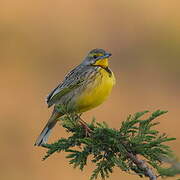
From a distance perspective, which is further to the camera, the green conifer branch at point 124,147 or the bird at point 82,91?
the bird at point 82,91

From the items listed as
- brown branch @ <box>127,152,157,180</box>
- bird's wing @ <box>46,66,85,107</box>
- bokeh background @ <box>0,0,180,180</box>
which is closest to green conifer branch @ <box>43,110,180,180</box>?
brown branch @ <box>127,152,157,180</box>

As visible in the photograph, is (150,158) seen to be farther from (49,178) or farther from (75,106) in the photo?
(49,178)

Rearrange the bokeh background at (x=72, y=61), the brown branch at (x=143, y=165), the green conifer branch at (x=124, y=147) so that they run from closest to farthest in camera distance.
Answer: the brown branch at (x=143, y=165), the green conifer branch at (x=124, y=147), the bokeh background at (x=72, y=61)

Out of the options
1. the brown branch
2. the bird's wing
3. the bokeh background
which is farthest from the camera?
the bokeh background

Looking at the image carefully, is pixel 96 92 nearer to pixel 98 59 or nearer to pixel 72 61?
pixel 98 59

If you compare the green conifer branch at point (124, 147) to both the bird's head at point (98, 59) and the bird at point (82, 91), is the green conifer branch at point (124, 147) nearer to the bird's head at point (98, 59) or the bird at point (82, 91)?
the bird at point (82, 91)

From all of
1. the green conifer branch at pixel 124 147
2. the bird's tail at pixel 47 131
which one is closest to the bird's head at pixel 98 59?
the bird's tail at pixel 47 131

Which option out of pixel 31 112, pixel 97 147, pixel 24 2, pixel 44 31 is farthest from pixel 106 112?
pixel 97 147

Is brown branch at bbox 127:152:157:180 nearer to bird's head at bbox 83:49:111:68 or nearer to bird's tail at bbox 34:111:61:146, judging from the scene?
bird's tail at bbox 34:111:61:146

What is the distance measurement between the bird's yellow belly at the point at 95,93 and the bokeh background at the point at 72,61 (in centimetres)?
417

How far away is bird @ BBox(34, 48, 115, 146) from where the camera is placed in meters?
5.90

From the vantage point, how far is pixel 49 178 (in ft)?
33.1

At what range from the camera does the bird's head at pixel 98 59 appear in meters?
6.44

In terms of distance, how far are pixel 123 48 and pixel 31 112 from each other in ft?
14.4
